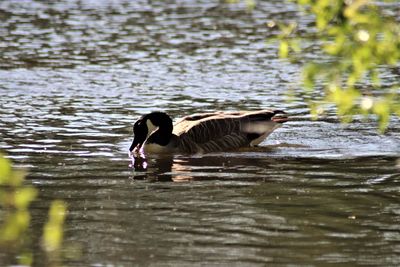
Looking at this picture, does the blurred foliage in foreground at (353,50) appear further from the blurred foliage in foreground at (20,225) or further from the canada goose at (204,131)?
the canada goose at (204,131)

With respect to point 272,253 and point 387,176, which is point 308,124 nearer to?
point 387,176

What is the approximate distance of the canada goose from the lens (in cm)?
1698

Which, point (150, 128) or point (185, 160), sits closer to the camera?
point (185, 160)

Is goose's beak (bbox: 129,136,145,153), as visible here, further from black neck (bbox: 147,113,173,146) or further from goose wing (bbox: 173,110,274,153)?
goose wing (bbox: 173,110,274,153)

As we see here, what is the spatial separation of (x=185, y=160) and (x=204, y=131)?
81 cm

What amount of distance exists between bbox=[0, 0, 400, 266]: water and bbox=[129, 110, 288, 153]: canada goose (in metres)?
0.29

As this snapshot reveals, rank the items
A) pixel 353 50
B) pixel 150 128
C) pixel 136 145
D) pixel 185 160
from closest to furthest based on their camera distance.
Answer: pixel 353 50 < pixel 185 160 < pixel 136 145 < pixel 150 128

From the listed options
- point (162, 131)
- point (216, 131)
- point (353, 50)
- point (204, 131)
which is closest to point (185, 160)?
point (162, 131)

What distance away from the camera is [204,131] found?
17.2 m

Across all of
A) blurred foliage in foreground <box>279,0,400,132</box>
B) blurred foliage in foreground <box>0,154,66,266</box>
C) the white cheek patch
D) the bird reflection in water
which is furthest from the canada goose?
blurred foliage in foreground <box>279,0,400,132</box>

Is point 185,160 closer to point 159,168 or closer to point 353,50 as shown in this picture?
point 159,168

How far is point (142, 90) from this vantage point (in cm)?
2208

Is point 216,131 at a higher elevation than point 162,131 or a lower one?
lower

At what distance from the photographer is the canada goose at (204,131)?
1698 cm
